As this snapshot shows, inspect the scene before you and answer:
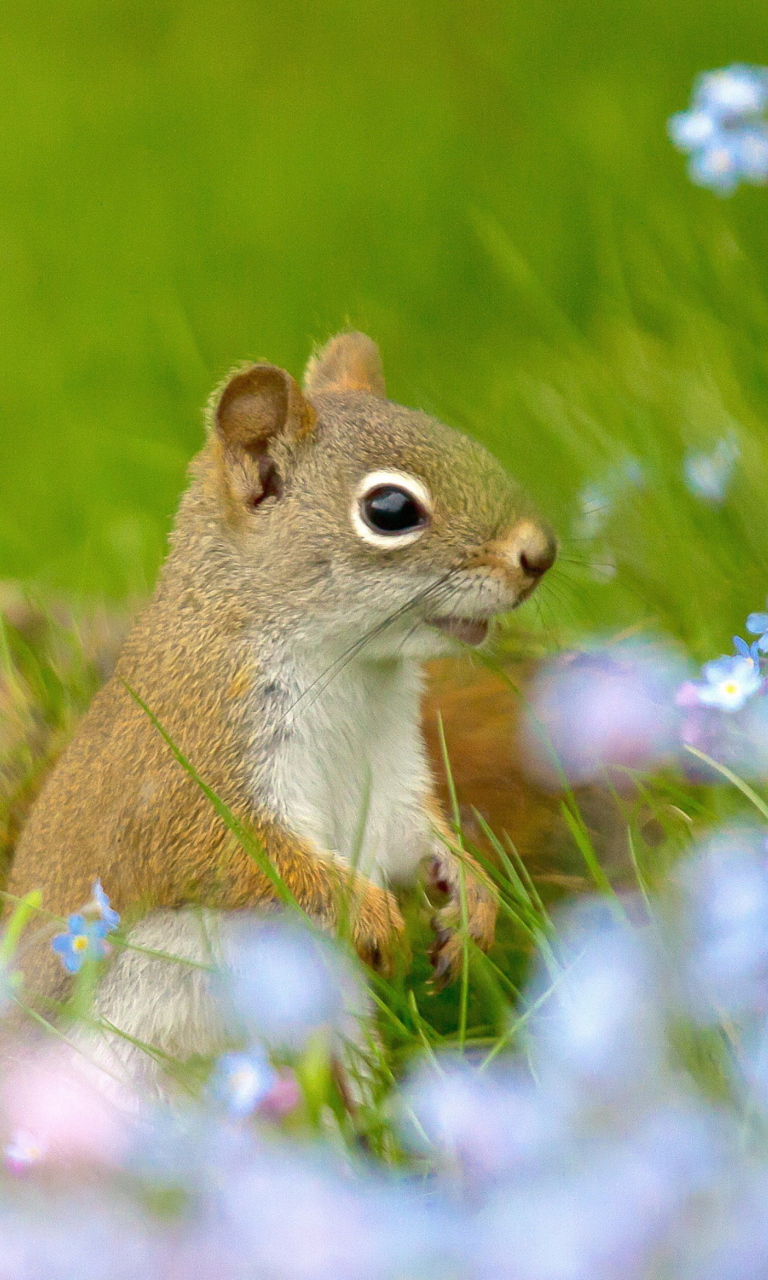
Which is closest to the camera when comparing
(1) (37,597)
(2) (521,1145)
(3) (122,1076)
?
(2) (521,1145)

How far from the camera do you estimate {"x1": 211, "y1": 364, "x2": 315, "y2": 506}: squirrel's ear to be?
2379 mm

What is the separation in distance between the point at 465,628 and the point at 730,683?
64 cm

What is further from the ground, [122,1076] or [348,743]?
[348,743]

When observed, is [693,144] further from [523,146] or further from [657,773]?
[523,146]

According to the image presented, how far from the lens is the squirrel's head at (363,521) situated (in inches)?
Answer: 90.7

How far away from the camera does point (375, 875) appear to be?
258 centimetres

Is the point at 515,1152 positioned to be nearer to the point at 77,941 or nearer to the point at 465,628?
the point at 77,941

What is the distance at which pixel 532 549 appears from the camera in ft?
7.52

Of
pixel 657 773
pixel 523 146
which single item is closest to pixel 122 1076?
pixel 657 773

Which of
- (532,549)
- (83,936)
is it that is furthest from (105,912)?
(532,549)

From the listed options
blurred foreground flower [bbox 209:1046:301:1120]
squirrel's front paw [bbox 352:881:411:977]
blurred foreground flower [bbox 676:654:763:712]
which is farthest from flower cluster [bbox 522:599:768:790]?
blurred foreground flower [bbox 209:1046:301:1120]

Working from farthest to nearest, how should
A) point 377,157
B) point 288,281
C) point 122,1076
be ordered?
point 377,157, point 288,281, point 122,1076

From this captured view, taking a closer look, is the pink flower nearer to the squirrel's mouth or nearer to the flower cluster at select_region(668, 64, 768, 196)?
the squirrel's mouth

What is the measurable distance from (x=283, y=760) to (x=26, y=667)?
3.80 ft
